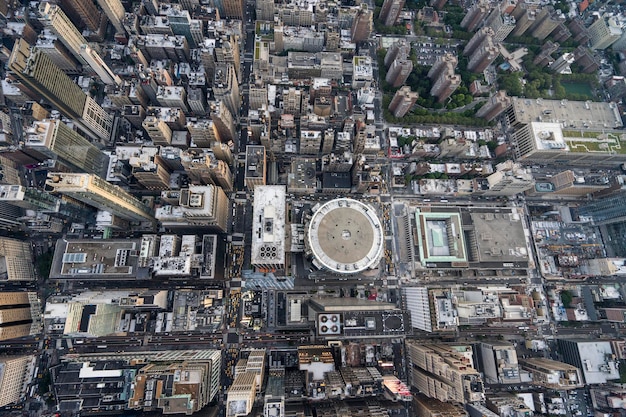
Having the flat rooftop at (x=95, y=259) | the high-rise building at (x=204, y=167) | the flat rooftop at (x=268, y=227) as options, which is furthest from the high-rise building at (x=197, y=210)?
the flat rooftop at (x=95, y=259)

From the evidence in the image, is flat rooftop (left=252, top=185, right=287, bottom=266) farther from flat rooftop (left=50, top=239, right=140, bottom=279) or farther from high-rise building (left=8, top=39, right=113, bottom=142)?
high-rise building (left=8, top=39, right=113, bottom=142)

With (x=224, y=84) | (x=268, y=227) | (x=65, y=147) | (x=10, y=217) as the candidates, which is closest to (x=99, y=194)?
(x=65, y=147)

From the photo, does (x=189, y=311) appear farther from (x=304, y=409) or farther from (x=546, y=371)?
(x=546, y=371)

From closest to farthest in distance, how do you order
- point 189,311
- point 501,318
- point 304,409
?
point 304,409, point 189,311, point 501,318

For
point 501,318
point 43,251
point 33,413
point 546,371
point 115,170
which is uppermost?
point 115,170

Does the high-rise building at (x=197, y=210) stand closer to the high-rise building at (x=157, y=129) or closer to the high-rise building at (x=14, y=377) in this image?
the high-rise building at (x=157, y=129)

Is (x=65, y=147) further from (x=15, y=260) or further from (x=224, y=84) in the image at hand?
(x=224, y=84)

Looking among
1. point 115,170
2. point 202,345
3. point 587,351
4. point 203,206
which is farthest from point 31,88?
point 587,351
